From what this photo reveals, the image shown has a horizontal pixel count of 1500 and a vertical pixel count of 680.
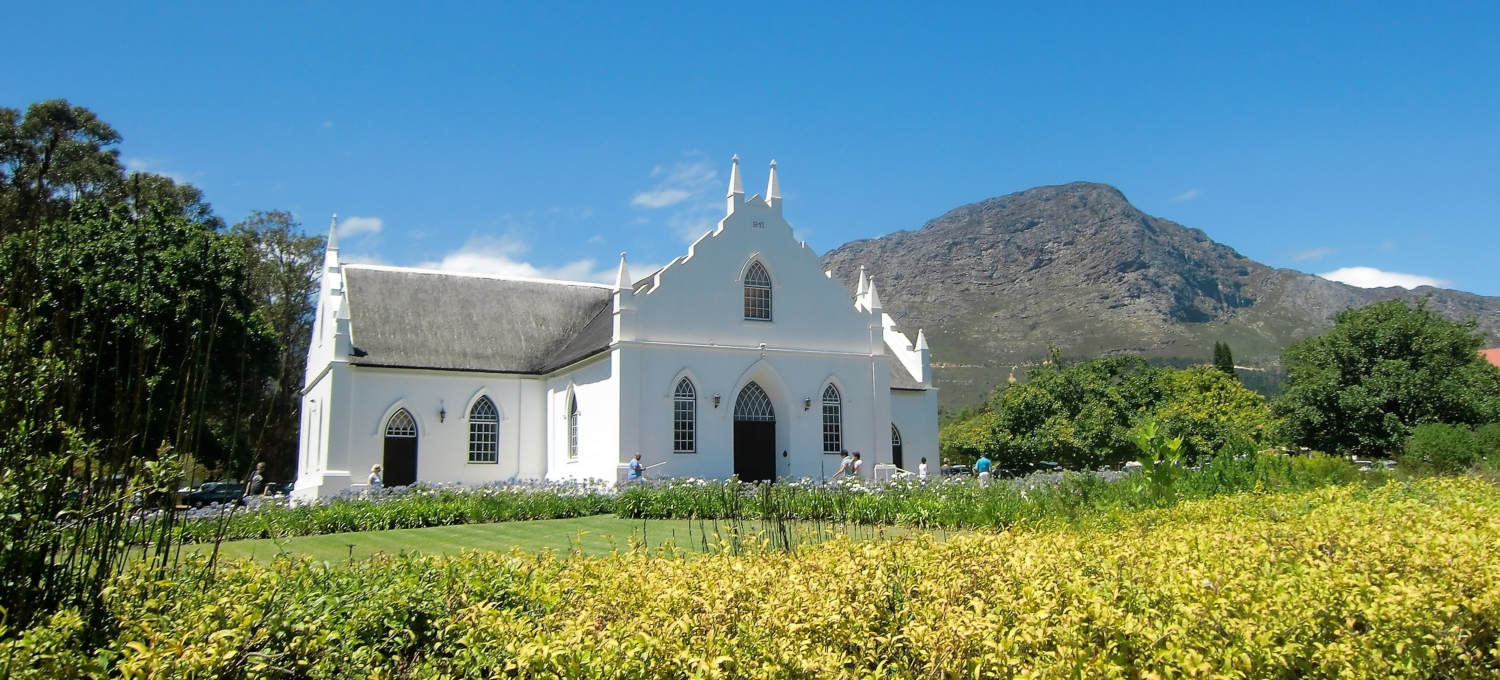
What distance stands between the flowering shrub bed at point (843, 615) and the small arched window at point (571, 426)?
22374 millimetres

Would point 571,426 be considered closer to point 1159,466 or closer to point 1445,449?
point 1159,466

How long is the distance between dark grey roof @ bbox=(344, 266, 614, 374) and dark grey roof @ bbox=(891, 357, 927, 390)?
10.9 metres

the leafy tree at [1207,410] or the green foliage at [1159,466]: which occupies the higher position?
the leafy tree at [1207,410]

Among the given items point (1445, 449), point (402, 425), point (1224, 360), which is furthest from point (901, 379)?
point (1224, 360)

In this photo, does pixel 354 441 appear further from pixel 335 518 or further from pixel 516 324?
pixel 335 518

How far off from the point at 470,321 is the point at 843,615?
29.1 meters

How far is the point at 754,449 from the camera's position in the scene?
29.5 m

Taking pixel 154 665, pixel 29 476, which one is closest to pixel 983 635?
pixel 154 665

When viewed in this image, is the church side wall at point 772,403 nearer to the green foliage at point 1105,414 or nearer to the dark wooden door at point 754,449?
the dark wooden door at point 754,449

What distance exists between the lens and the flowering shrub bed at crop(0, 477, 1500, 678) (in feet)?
15.6

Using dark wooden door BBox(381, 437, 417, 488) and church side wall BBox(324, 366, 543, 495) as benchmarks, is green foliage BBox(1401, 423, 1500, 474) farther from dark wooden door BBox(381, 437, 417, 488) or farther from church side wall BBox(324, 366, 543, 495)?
dark wooden door BBox(381, 437, 417, 488)

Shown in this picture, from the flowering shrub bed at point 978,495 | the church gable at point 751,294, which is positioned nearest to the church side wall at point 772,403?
the church gable at point 751,294

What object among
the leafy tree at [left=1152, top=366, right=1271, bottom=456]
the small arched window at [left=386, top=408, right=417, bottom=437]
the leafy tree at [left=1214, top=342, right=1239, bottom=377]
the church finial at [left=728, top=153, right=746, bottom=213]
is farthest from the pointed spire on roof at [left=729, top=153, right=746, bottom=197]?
the leafy tree at [left=1214, top=342, right=1239, bottom=377]

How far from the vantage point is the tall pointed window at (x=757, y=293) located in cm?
2959
